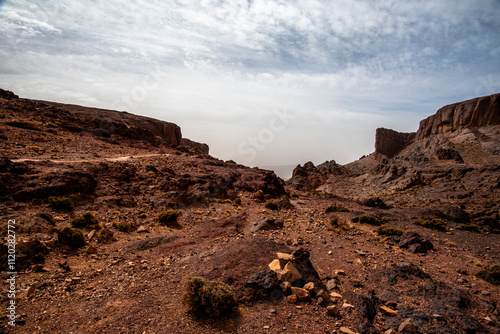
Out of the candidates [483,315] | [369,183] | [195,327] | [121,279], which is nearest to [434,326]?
[483,315]

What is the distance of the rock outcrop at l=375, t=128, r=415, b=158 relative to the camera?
4250 inches

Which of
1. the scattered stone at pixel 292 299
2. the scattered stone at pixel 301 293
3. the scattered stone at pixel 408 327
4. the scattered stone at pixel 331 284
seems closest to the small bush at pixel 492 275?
the scattered stone at pixel 408 327

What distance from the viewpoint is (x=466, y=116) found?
258 feet

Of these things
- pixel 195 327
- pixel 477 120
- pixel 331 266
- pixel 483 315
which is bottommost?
pixel 195 327

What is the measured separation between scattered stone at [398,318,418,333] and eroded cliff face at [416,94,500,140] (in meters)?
97.8

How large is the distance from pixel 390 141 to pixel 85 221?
4796 inches

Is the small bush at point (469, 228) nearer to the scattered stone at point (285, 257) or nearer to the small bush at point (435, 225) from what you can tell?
the small bush at point (435, 225)

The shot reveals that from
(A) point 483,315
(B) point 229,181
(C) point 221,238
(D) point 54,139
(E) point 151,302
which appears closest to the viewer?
(A) point 483,315

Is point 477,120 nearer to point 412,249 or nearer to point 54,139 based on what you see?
point 412,249

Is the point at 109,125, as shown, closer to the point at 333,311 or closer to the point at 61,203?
the point at 61,203

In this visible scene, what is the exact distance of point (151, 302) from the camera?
6992mm

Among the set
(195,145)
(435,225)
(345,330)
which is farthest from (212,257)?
(195,145)

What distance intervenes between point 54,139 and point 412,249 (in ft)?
127

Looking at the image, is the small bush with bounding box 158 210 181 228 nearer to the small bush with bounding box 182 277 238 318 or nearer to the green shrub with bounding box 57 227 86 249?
the green shrub with bounding box 57 227 86 249
